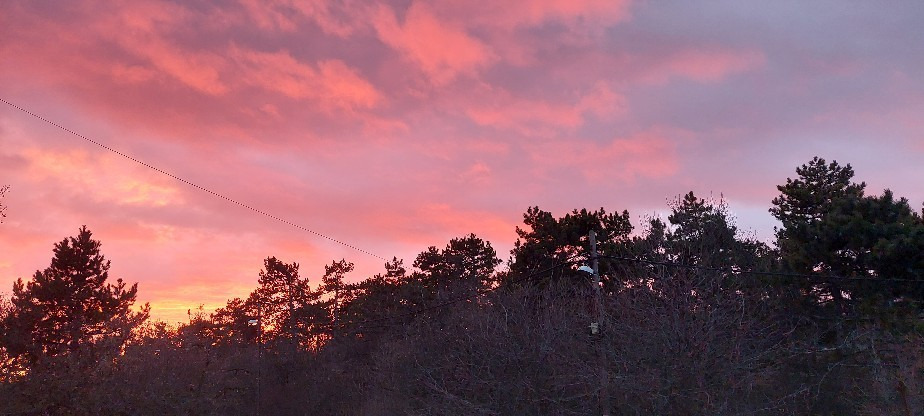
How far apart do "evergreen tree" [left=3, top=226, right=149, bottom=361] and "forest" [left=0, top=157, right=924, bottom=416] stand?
0.31 ft

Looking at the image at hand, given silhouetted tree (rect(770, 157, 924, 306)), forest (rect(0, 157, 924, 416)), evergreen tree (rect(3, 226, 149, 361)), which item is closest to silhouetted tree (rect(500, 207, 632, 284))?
forest (rect(0, 157, 924, 416))

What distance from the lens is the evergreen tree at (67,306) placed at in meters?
34.9

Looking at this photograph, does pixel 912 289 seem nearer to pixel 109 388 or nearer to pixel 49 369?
pixel 109 388

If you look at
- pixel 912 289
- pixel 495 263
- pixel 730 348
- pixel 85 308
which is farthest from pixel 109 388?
pixel 912 289

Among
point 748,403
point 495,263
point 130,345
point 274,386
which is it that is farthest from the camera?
point 495,263

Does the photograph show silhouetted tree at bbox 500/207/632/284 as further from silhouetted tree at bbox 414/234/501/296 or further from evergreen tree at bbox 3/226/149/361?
evergreen tree at bbox 3/226/149/361

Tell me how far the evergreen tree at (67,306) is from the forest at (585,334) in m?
0.09

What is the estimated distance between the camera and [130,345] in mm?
30984

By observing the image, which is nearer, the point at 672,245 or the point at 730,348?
the point at 730,348

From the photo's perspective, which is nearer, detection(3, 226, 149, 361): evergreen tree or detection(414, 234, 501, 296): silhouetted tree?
detection(3, 226, 149, 361): evergreen tree

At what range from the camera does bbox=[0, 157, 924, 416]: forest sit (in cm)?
2330

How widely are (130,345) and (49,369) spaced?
13.9ft

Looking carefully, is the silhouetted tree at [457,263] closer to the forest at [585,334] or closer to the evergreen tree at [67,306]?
the forest at [585,334]

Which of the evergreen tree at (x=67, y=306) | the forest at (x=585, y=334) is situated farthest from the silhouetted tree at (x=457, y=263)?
the evergreen tree at (x=67, y=306)
